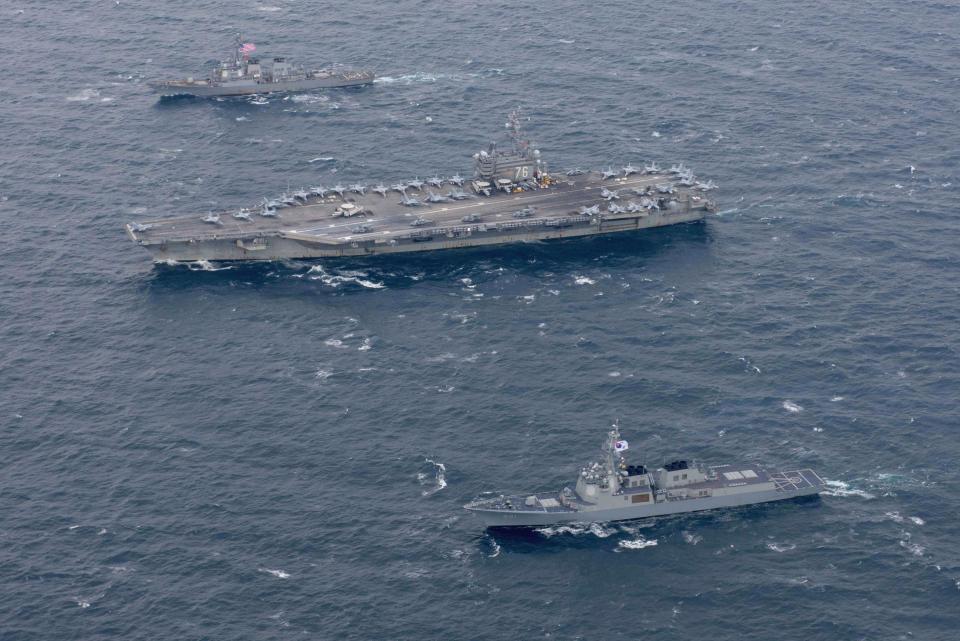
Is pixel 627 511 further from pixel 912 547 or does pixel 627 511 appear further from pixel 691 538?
pixel 912 547

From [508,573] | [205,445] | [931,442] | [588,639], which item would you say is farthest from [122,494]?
[931,442]

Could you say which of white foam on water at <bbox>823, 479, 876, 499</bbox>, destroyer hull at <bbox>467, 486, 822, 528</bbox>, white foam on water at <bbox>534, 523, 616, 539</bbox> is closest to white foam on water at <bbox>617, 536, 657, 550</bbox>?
white foam on water at <bbox>534, 523, 616, 539</bbox>

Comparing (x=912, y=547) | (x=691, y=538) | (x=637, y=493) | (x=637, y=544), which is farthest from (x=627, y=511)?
(x=912, y=547)

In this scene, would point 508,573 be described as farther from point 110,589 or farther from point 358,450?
point 110,589

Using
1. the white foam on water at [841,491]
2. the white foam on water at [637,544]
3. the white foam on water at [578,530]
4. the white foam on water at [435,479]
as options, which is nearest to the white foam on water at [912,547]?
the white foam on water at [841,491]

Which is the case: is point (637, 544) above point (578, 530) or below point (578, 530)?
below

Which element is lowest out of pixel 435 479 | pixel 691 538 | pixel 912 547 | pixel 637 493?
pixel 691 538

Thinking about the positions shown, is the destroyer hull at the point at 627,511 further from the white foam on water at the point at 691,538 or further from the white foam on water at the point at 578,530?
the white foam on water at the point at 691,538
